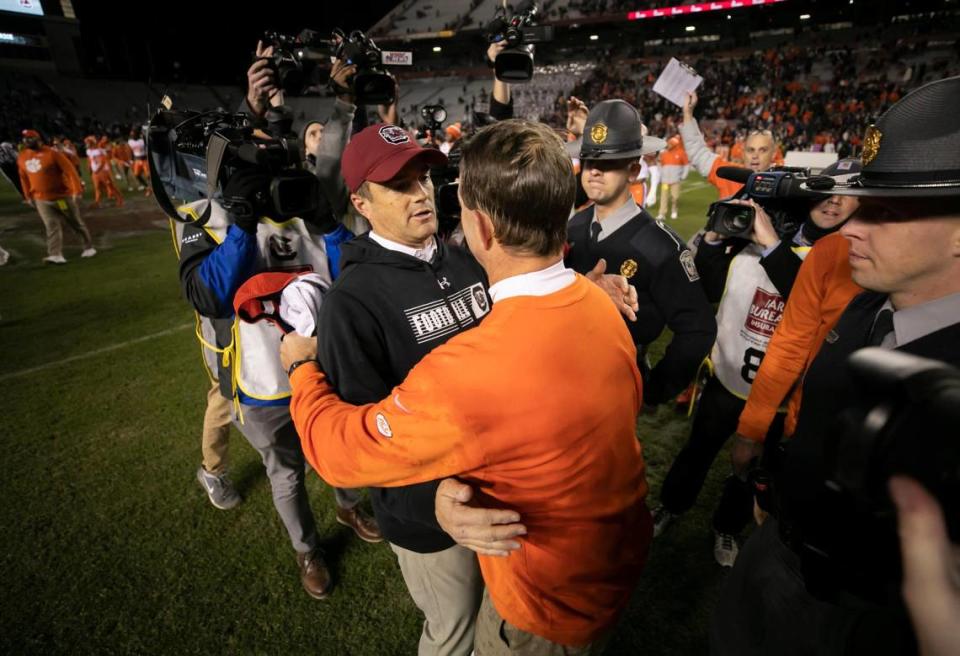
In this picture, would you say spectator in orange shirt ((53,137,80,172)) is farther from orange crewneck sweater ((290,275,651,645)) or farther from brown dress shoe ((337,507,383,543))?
orange crewneck sweater ((290,275,651,645))

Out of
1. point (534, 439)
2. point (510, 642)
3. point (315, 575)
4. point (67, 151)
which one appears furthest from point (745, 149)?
point (67, 151)

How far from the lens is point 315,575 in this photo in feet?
8.59

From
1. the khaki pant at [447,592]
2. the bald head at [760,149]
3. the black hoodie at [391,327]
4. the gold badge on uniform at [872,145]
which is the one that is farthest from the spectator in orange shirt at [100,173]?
the gold badge on uniform at [872,145]

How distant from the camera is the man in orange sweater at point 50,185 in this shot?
8367 millimetres

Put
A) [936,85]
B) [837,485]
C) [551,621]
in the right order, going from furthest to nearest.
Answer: [551,621] → [936,85] → [837,485]

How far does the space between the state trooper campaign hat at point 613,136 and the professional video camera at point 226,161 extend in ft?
4.87

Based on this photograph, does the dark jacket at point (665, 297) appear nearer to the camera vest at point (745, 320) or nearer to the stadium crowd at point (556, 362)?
the stadium crowd at point (556, 362)

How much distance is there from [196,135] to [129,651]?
2.52 meters

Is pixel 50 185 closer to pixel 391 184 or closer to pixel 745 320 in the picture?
pixel 391 184

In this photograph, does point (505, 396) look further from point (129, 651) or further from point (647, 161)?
point (647, 161)

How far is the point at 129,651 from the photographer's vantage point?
7.66 ft

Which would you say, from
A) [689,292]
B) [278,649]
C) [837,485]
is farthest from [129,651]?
[689,292]

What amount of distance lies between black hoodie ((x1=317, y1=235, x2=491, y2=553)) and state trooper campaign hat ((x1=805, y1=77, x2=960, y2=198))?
122 centimetres

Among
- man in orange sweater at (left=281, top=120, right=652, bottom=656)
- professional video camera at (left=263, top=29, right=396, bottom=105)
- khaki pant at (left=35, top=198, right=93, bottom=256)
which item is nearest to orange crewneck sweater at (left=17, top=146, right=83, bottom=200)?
khaki pant at (left=35, top=198, right=93, bottom=256)
